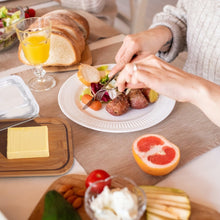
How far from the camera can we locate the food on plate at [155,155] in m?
0.79

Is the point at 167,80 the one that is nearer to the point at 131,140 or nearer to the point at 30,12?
the point at 131,140

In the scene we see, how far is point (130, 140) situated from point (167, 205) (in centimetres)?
30

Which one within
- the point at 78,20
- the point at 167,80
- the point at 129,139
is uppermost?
the point at 167,80

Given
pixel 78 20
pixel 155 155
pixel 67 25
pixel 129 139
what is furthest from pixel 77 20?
pixel 155 155

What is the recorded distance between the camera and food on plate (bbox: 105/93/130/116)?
1.01 meters

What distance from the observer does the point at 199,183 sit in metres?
0.81

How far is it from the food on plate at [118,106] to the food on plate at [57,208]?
1.34 ft

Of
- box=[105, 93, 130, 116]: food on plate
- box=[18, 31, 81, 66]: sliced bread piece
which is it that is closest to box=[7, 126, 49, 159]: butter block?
box=[105, 93, 130, 116]: food on plate

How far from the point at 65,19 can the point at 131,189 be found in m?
0.97

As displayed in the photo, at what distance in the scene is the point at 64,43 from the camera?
1326 mm

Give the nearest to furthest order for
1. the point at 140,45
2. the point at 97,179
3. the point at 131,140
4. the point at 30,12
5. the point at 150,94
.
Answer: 1. the point at 97,179
2. the point at 131,140
3. the point at 150,94
4. the point at 140,45
5. the point at 30,12

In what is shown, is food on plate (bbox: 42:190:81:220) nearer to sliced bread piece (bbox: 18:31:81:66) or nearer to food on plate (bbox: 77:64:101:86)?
food on plate (bbox: 77:64:101:86)

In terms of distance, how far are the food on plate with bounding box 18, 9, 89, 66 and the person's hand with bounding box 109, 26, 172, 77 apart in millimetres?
255

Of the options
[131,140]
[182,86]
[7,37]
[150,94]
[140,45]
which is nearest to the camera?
[182,86]
